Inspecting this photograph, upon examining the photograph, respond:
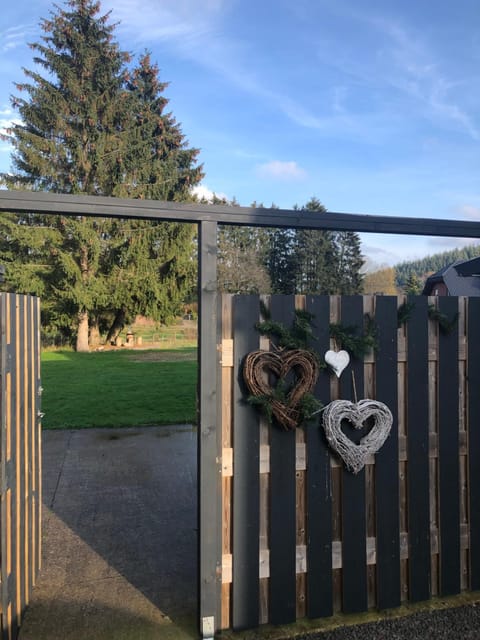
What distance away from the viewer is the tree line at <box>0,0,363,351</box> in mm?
17094

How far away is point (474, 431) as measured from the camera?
2557 millimetres

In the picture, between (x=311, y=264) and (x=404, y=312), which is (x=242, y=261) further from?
(x=404, y=312)

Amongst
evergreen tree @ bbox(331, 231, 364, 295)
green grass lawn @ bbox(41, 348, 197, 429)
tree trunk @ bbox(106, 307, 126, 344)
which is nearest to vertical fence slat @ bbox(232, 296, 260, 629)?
green grass lawn @ bbox(41, 348, 197, 429)

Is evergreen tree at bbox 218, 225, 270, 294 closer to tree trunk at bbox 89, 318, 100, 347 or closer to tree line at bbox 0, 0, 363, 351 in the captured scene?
tree line at bbox 0, 0, 363, 351

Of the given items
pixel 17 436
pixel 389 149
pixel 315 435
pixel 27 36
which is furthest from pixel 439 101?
pixel 27 36

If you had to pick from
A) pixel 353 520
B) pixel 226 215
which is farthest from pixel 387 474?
pixel 226 215

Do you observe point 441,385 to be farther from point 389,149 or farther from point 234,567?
point 389,149

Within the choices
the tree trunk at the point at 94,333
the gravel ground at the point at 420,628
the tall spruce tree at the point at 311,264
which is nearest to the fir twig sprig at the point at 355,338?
the gravel ground at the point at 420,628

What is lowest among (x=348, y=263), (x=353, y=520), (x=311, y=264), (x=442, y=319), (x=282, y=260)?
(x=353, y=520)

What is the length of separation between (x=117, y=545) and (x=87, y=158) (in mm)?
17712

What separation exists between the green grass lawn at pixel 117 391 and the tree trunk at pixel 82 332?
9.71 ft

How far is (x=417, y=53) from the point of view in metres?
8.66

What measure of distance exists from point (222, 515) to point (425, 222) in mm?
1882

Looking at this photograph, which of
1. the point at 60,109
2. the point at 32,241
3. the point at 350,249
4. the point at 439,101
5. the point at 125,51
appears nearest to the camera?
the point at 439,101
